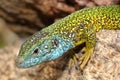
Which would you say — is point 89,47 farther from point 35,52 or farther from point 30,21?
point 30,21

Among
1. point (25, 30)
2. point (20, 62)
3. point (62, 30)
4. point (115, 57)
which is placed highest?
point (25, 30)

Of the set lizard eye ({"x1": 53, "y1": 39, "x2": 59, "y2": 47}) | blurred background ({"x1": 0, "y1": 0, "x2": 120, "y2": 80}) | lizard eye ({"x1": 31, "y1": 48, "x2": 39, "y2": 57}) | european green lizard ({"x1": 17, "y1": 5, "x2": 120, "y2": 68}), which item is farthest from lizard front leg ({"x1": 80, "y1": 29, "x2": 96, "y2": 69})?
lizard eye ({"x1": 31, "y1": 48, "x2": 39, "y2": 57})

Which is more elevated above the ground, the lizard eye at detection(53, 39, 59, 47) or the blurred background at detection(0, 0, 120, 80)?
the blurred background at detection(0, 0, 120, 80)

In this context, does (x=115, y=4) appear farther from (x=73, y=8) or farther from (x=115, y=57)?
(x=115, y=57)

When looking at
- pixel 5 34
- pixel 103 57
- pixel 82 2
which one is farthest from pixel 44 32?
pixel 5 34

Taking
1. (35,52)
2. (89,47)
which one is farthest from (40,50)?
(89,47)

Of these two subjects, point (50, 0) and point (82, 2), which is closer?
point (82, 2)

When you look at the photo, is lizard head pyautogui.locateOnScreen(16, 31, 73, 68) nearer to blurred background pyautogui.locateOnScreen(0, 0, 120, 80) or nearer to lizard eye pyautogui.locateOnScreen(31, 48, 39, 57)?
lizard eye pyautogui.locateOnScreen(31, 48, 39, 57)

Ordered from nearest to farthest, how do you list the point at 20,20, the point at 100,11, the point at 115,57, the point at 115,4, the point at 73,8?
the point at 115,57 < the point at 100,11 < the point at 115,4 < the point at 73,8 < the point at 20,20
